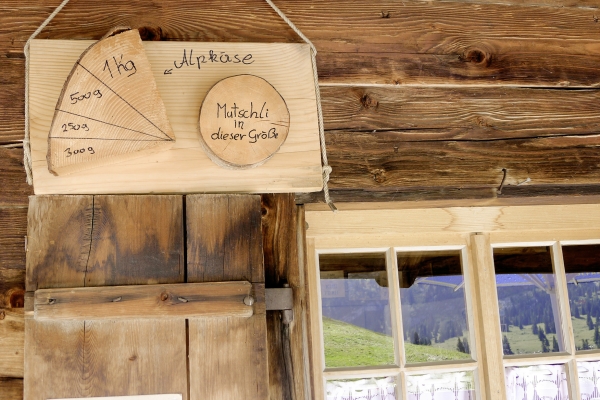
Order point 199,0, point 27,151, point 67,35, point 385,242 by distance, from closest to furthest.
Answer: point 27,151 → point 67,35 → point 199,0 → point 385,242

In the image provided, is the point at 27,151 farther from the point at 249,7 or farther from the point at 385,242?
the point at 385,242

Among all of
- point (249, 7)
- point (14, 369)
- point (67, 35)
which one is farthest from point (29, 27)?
point (14, 369)

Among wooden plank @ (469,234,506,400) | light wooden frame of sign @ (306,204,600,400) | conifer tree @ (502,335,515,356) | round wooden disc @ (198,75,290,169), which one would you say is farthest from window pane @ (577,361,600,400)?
round wooden disc @ (198,75,290,169)

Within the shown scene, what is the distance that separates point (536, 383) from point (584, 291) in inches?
17.1

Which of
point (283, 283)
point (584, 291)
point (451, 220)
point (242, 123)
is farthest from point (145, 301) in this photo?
point (584, 291)

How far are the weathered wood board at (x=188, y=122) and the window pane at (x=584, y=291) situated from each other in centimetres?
125

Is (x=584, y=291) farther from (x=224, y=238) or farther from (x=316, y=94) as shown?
(x=224, y=238)

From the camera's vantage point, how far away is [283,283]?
158 cm

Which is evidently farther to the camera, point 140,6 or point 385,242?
point 385,242

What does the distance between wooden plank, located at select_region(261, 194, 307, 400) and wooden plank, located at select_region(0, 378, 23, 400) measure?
25.1 inches

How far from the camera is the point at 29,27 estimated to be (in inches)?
63.7

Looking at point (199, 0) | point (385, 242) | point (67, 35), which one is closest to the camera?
point (67, 35)

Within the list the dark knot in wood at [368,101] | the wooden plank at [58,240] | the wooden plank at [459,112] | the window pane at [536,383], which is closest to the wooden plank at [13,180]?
the wooden plank at [58,240]

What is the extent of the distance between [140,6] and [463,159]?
3.44 feet
